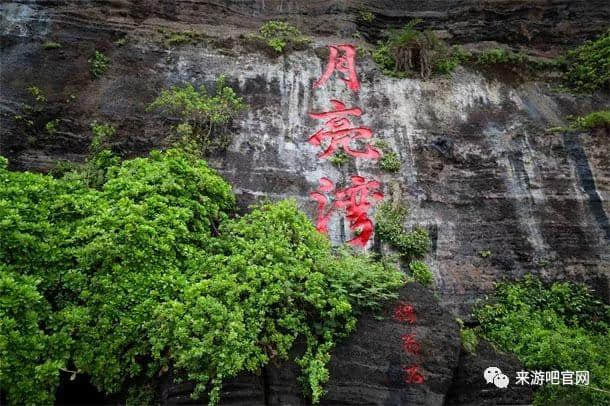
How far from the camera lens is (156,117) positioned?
7.11 m

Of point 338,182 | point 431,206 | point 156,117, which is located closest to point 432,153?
point 431,206

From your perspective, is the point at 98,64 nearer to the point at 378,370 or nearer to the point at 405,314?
the point at 405,314

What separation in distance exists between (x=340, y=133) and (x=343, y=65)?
1.85 metres

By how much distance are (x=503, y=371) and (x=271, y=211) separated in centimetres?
318

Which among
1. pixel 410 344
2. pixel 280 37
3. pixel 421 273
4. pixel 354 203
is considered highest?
pixel 280 37

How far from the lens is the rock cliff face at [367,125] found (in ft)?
21.5

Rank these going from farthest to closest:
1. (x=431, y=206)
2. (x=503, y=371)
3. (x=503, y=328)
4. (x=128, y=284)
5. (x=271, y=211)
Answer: (x=431, y=206) → (x=503, y=328) → (x=271, y=211) → (x=503, y=371) → (x=128, y=284)

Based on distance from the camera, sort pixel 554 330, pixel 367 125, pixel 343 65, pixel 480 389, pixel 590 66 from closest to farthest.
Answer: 1. pixel 480 389
2. pixel 554 330
3. pixel 367 125
4. pixel 343 65
5. pixel 590 66

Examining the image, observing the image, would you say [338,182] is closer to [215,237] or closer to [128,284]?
[215,237]

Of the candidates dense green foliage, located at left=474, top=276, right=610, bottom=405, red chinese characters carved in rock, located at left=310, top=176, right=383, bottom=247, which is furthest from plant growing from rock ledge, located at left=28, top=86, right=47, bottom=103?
dense green foliage, located at left=474, top=276, right=610, bottom=405

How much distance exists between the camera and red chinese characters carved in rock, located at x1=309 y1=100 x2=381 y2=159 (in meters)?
7.31

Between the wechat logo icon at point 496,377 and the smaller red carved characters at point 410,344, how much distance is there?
1.00m

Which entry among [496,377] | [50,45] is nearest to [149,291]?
[496,377]

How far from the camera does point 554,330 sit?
5840 millimetres
